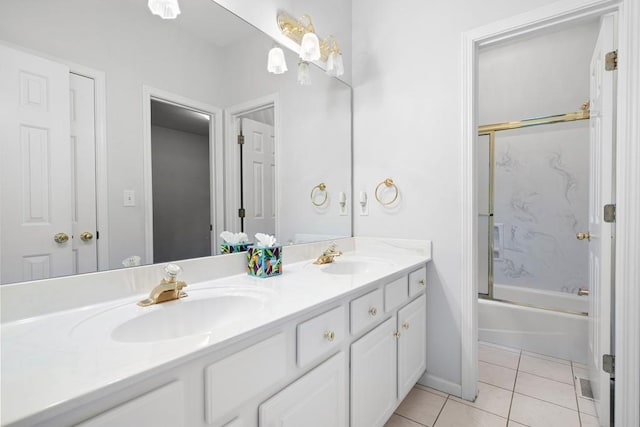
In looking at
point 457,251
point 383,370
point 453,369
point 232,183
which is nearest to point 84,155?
point 232,183

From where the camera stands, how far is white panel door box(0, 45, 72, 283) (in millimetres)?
788

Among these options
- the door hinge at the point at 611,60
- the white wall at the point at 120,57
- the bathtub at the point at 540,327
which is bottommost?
the bathtub at the point at 540,327

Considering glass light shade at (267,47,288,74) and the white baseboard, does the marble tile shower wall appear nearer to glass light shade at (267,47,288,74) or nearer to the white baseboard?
the white baseboard

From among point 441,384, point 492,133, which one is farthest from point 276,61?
point 492,133

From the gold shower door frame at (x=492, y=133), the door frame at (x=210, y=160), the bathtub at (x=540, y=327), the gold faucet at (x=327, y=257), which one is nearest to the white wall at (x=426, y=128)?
the gold faucet at (x=327, y=257)

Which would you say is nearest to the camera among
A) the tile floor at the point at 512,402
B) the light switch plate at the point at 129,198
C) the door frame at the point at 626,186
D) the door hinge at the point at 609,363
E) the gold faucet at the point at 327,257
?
the light switch plate at the point at 129,198

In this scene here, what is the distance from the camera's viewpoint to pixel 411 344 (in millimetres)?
1580

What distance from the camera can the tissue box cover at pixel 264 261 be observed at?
4.20 ft

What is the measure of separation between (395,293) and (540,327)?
1549mm

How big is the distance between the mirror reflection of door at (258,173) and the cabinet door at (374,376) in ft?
2.34

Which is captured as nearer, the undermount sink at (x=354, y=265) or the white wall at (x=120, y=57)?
the white wall at (x=120, y=57)

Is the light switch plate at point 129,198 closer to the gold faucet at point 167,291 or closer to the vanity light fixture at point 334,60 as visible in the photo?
the gold faucet at point 167,291

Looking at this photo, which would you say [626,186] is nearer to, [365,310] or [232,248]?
[365,310]

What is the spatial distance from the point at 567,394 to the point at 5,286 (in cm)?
258
